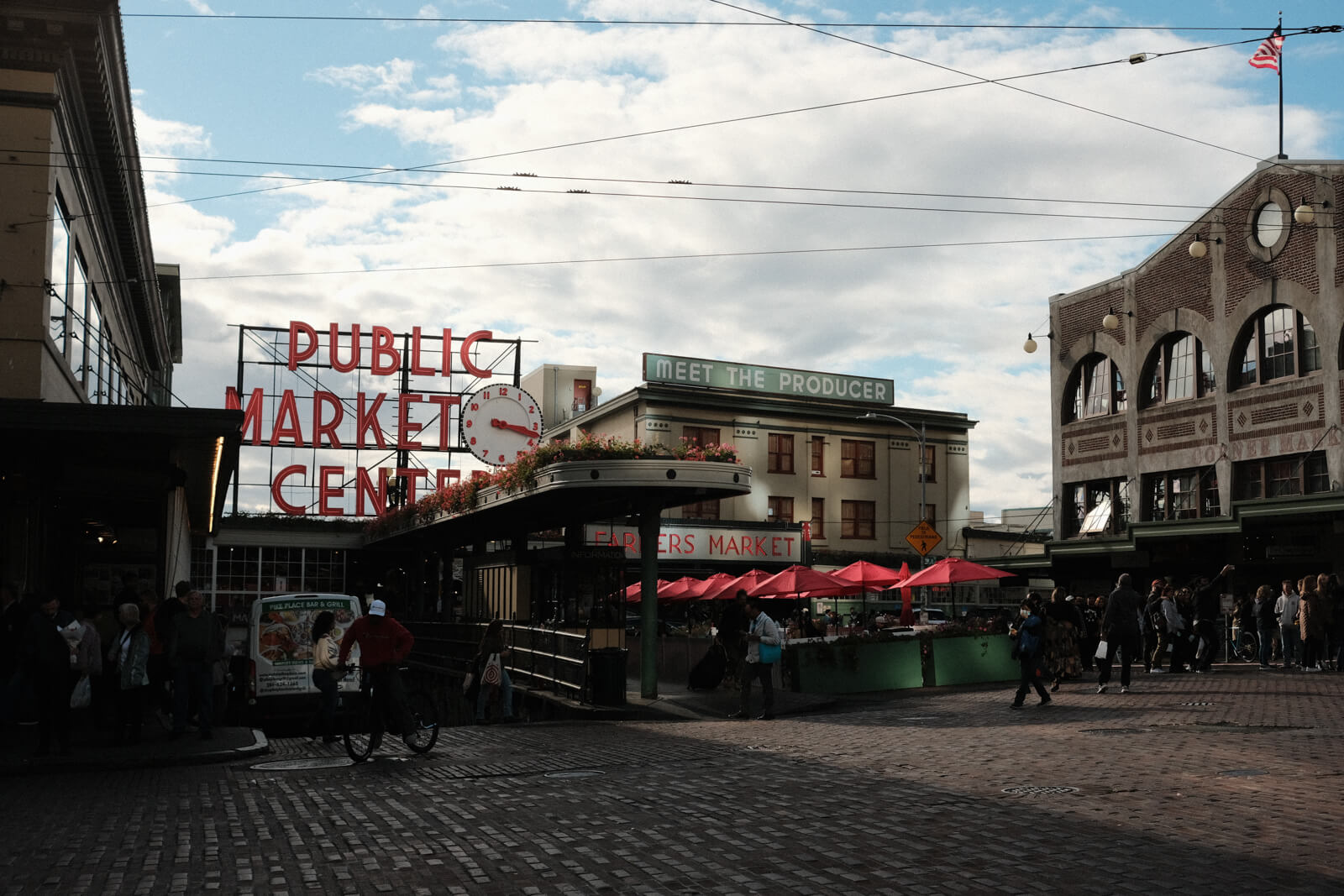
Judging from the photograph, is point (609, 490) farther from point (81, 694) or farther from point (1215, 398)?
point (1215, 398)

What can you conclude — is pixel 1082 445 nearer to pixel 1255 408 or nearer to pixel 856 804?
pixel 1255 408

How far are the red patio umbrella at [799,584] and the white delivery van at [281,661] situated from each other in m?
14.1

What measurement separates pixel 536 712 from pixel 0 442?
9719mm

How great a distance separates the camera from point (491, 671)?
20156 millimetres

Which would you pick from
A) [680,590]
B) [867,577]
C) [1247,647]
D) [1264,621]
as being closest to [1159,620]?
[1264,621]

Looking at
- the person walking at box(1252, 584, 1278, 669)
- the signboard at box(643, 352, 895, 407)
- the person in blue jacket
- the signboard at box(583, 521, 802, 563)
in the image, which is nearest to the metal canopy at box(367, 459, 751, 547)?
the person in blue jacket

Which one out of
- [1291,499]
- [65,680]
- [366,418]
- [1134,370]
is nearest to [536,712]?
[65,680]

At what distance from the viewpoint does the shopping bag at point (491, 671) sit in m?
20.1

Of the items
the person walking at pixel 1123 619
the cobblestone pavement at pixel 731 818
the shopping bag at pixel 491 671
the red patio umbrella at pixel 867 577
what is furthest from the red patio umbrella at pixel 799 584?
the cobblestone pavement at pixel 731 818

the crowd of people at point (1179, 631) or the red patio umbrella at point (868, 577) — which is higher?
the red patio umbrella at point (868, 577)

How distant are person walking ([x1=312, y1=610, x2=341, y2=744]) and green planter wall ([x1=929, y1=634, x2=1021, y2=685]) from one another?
12582 millimetres

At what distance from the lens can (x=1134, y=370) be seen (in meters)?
39.6

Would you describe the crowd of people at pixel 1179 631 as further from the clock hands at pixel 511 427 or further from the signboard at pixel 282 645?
the clock hands at pixel 511 427

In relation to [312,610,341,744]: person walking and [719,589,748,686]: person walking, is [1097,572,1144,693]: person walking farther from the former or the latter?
[312,610,341,744]: person walking
